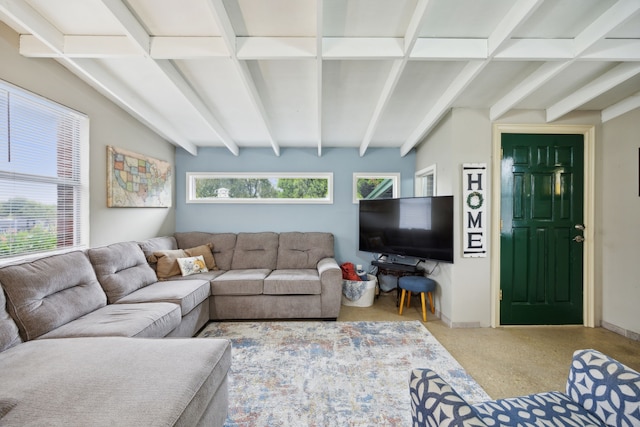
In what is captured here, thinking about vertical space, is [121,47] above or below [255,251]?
above

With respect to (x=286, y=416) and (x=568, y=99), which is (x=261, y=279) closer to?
(x=286, y=416)

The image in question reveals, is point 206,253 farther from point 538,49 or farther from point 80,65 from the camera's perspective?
point 538,49

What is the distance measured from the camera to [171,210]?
12.3 ft

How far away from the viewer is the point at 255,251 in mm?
3549

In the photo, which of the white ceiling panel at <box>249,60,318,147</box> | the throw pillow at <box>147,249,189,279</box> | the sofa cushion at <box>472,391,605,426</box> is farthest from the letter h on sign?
the throw pillow at <box>147,249,189,279</box>

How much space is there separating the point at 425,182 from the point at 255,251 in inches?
105

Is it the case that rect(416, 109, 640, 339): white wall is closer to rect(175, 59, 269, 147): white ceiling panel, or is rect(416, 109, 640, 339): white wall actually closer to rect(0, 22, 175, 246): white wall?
rect(175, 59, 269, 147): white ceiling panel

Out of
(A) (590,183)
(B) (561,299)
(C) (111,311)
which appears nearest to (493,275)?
(B) (561,299)

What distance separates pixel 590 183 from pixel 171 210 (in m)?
5.21

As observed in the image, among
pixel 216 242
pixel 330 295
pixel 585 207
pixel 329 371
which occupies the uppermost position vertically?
pixel 585 207

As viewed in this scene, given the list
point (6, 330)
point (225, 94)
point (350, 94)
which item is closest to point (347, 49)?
point (350, 94)

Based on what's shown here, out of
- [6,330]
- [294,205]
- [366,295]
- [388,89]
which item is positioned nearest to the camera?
[6,330]

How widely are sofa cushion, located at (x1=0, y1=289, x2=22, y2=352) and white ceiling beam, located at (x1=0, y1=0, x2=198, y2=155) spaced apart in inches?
63.9

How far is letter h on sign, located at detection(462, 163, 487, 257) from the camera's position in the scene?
8.71ft
